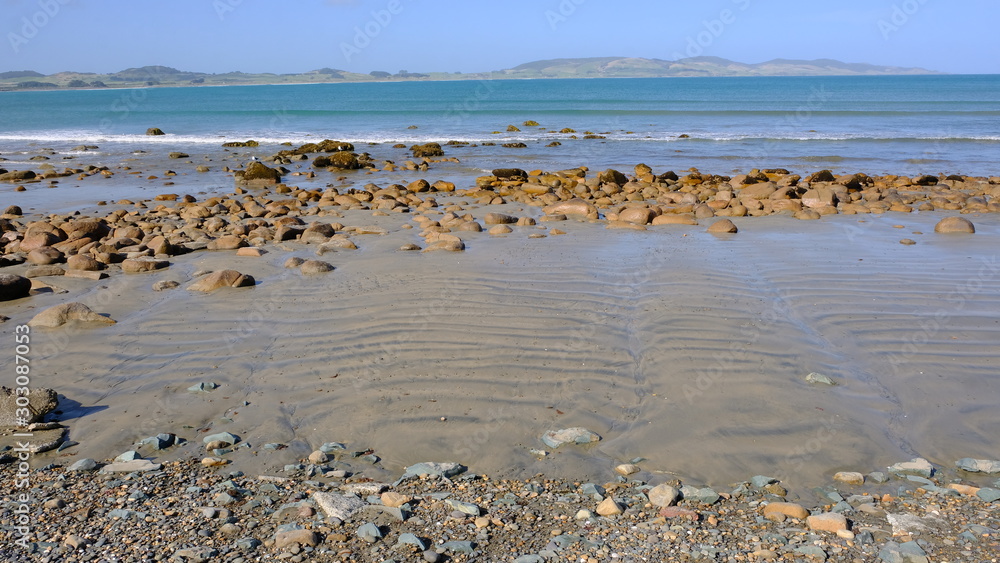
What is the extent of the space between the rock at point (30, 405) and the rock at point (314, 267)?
4020 mm

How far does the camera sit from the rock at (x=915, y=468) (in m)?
4.51

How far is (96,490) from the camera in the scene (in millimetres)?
4223

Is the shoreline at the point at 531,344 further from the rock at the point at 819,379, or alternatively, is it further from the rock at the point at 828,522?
the rock at the point at 828,522

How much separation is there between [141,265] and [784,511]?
8305 millimetres

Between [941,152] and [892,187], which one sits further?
[941,152]

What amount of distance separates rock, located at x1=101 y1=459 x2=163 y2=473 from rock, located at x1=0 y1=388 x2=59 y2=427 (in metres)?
1.00

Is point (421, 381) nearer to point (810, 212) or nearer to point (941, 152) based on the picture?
point (810, 212)

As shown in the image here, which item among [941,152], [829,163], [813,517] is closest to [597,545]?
[813,517]

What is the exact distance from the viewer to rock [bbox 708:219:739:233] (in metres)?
11.9

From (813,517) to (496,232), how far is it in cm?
805

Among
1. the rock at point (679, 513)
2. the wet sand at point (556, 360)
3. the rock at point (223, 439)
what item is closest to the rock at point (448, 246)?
the wet sand at point (556, 360)

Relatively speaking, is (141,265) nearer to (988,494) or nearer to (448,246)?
(448,246)

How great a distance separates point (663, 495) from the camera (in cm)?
415

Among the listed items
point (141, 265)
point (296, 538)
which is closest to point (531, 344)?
point (296, 538)
